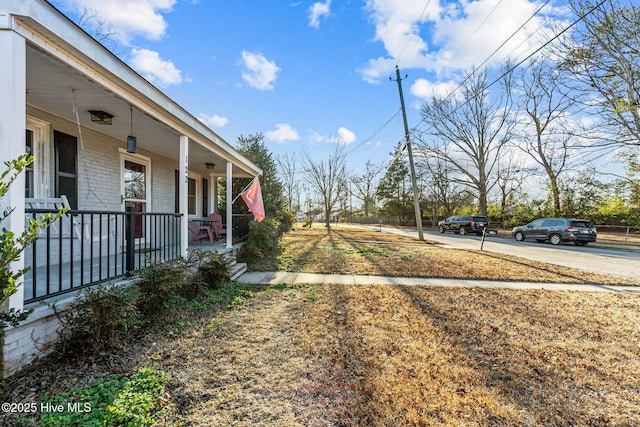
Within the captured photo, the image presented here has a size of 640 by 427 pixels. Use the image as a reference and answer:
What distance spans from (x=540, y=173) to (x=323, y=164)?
58.8 ft

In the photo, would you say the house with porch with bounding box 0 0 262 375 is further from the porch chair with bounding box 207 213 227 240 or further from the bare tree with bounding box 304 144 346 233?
the bare tree with bounding box 304 144 346 233

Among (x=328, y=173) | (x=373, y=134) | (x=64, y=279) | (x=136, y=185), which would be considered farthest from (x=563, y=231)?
(x=64, y=279)

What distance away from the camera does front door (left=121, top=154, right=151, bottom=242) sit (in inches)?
251

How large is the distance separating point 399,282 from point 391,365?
3465 mm

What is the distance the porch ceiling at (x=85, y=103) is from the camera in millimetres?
3133

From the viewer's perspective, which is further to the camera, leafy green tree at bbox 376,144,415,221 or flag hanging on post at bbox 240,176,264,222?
leafy green tree at bbox 376,144,415,221

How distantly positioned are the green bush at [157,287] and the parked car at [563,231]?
712 inches

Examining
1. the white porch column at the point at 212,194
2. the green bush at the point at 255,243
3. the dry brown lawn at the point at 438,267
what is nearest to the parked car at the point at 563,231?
the dry brown lawn at the point at 438,267

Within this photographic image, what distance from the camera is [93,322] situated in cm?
258

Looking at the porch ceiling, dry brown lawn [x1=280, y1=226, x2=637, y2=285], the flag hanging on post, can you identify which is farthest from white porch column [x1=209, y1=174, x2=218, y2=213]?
the porch ceiling

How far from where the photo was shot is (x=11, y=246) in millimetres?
1810

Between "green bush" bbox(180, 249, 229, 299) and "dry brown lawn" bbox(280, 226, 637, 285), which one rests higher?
"green bush" bbox(180, 249, 229, 299)

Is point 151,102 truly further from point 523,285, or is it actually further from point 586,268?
point 586,268

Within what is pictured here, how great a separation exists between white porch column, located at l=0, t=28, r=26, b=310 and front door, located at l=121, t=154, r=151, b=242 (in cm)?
414
